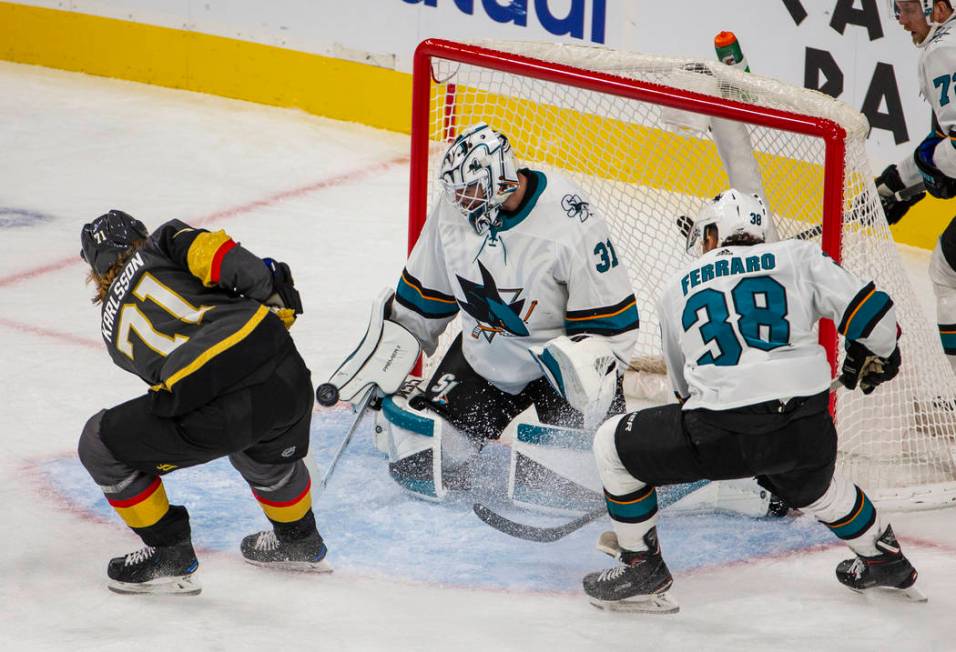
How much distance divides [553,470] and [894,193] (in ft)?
4.37

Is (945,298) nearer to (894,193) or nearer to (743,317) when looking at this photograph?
(894,193)

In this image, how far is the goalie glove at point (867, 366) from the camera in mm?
2957

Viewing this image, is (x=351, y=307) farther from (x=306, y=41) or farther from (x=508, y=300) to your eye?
(x=306, y=41)

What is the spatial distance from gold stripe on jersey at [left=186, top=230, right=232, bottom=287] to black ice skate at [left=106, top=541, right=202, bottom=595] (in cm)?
58

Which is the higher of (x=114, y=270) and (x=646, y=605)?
(x=114, y=270)

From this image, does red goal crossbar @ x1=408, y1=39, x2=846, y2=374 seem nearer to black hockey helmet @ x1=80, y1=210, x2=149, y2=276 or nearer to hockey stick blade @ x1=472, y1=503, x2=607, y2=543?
hockey stick blade @ x1=472, y1=503, x2=607, y2=543

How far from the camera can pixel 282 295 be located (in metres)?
3.07

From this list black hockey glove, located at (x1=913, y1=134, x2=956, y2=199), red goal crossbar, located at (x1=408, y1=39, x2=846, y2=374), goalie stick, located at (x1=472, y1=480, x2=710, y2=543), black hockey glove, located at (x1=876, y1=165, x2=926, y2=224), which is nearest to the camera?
red goal crossbar, located at (x1=408, y1=39, x2=846, y2=374)

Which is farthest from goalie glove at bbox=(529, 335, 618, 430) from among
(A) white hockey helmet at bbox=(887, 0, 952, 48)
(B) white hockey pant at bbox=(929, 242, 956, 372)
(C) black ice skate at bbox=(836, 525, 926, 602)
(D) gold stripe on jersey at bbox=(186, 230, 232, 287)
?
(A) white hockey helmet at bbox=(887, 0, 952, 48)

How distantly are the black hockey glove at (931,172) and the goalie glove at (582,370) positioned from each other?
1.12 meters

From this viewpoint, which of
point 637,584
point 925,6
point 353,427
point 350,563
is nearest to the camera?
point 637,584

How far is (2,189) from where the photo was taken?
6016mm

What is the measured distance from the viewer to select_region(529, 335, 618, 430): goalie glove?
10.7ft

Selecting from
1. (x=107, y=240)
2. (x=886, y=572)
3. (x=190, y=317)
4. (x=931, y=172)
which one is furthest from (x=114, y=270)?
(x=931, y=172)
